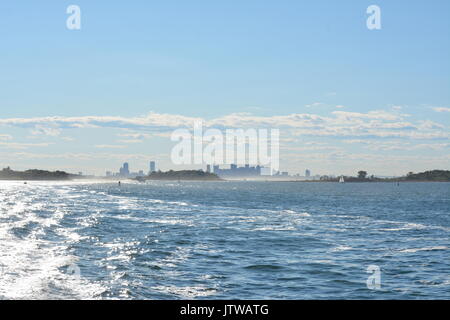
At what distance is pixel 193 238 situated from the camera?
159 ft

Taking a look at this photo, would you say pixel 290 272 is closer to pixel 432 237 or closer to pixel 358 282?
pixel 358 282

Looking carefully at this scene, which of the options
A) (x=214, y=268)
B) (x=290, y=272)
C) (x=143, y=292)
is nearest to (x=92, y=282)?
(x=143, y=292)

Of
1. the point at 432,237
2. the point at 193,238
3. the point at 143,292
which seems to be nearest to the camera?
the point at 143,292

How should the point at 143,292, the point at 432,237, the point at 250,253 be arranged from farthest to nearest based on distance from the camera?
the point at 432,237, the point at 250,253, the point at 143,292
